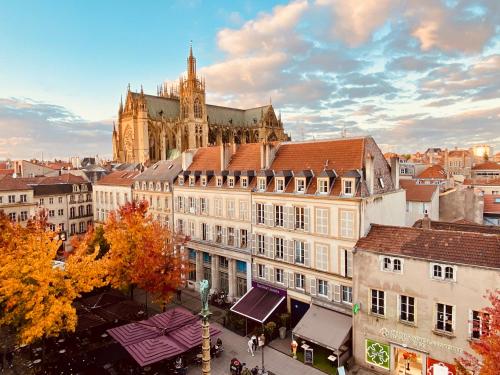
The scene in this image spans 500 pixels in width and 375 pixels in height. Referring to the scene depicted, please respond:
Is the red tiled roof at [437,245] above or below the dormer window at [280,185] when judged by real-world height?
below

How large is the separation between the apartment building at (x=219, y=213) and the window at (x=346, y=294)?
977 centimetres

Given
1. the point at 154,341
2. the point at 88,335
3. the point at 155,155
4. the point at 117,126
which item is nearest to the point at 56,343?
the point at 88,335

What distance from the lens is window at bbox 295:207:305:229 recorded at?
93.0 ft

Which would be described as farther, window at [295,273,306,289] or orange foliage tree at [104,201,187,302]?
window at [295,273,306,289]

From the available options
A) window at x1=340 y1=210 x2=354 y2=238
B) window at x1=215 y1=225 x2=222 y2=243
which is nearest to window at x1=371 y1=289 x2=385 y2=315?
window at x1=340 y1=210 x2=354 y2=238

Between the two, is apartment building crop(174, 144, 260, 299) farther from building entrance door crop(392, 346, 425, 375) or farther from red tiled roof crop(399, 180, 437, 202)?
red tiled roof crop(399, 180, 437, 202)

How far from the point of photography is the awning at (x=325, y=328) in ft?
77.7

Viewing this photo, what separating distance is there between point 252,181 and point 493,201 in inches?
1213

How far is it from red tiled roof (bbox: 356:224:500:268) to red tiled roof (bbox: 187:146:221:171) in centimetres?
1944

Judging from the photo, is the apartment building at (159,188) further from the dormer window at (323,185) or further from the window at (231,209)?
the dormer window at (323,185)

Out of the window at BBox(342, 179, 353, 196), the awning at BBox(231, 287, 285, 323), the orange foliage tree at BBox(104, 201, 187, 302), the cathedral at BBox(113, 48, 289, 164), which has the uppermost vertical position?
the cathedral at BBox(113, 48, 289, 164)

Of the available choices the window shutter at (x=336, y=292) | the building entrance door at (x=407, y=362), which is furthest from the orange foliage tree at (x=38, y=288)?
the building entrance door at (x=407, y=362)

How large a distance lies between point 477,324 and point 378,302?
5406mm

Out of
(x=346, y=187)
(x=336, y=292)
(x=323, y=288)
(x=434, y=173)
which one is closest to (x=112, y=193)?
(x=323, y=288)
